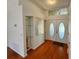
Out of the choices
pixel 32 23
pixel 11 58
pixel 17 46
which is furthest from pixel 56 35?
pixel 11 58

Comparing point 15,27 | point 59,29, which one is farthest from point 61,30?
point 15,27

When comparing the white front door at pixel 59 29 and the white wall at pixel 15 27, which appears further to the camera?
the white front door at pixel 59 29

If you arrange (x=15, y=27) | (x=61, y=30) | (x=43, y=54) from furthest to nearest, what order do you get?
(x=61, y=30) < (x=43, y=54) < (x=15, y=27)

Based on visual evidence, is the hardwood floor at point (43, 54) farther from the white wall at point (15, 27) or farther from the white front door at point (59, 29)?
the white front door at point (59, 29)

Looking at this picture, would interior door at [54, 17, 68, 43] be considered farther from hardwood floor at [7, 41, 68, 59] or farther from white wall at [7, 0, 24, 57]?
white wall at [7, 0, 24, 57]

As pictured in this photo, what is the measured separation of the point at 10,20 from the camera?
16.3 feet

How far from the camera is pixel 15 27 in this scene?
4629 mm

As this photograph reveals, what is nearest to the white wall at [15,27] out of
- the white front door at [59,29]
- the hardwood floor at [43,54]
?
the hardwood floor at [43,54]

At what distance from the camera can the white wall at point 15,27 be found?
416 centimetres

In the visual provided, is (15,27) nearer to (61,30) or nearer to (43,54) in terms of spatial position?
(43,54)

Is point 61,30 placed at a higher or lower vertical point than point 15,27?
lower

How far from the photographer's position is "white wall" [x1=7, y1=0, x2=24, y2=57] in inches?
164
